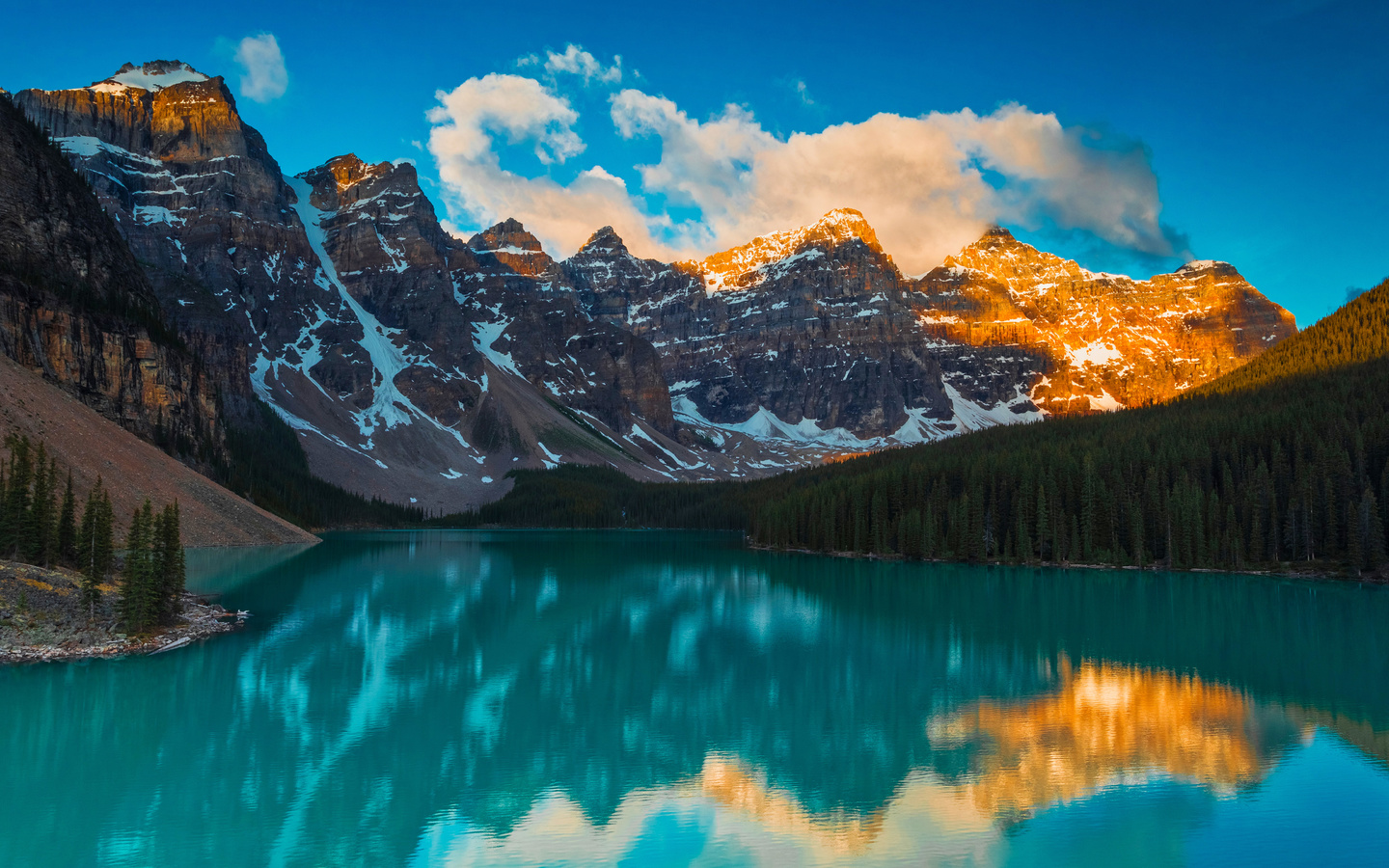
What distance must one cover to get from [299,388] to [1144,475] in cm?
17285

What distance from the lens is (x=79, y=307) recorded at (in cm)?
8425

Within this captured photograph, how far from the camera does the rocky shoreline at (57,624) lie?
25031mm

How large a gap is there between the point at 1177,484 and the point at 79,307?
99.4m

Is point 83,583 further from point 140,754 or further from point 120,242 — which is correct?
point 120,242

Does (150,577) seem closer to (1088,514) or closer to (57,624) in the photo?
(57,624)

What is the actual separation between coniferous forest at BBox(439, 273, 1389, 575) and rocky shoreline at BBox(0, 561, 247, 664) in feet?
211

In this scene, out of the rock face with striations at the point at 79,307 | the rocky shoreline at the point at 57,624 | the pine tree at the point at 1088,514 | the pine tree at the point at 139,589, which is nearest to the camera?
the rocky shoreline at the point at 57,624

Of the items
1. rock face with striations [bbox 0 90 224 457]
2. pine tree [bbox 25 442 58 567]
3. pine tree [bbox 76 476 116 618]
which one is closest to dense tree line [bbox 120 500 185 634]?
pine tree [bbox 76 476 116 618]

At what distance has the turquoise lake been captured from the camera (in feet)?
45.8

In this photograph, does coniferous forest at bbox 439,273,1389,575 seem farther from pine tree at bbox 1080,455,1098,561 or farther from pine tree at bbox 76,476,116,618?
pine tree at bbox 76,476,116,618

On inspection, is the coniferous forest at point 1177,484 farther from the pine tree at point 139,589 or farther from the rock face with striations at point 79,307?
the rock face with striations at point 79,307

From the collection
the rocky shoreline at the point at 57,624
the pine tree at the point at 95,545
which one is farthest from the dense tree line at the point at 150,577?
the pine tree at the point at 95,545

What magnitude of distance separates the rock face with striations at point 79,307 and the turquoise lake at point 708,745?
191 feet

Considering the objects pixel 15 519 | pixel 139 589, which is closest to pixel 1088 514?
pixel 139 589
